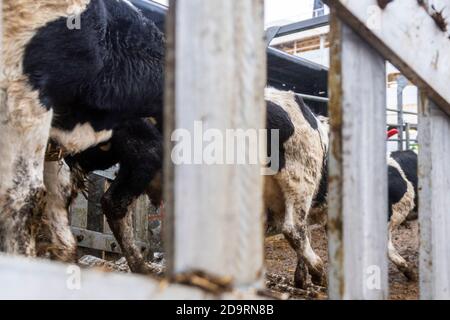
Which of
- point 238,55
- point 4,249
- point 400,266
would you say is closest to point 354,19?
point 238,55

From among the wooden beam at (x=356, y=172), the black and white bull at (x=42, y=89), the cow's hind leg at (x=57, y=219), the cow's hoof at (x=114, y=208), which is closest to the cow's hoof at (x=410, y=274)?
the cow's hoof at (x=114, y=208)

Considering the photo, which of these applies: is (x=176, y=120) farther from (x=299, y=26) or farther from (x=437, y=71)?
(x=299, y=26)

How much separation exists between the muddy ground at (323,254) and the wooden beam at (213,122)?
297cm

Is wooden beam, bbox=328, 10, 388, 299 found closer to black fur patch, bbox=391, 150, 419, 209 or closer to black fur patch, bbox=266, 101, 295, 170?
black fur patch, bbox=266, 101, 295, 170

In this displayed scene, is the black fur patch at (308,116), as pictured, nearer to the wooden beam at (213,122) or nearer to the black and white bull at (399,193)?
the black and white bull at (399,193)

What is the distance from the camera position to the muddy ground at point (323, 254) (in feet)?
17.2

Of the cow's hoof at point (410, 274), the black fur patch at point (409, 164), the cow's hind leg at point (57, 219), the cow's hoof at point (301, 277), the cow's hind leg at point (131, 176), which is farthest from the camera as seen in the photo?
the black fur patch at point (409, 164)

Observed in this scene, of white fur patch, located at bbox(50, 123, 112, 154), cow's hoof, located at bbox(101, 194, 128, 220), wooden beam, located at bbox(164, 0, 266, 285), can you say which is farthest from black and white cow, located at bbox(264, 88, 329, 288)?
wooden beam, located at bbox(164, 0, 266, 285)

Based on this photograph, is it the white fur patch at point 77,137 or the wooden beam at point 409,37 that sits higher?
the wooden beam at point 409,37

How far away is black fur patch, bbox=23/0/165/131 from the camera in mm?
2654

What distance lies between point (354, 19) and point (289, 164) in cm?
374

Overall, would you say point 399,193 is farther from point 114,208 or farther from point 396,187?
point 114,208

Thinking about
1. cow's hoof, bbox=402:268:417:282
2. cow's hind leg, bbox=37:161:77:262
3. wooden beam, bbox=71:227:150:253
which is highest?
cow's hind leg, bbox=37:161:77:262

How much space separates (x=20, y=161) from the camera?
258 centimetres
